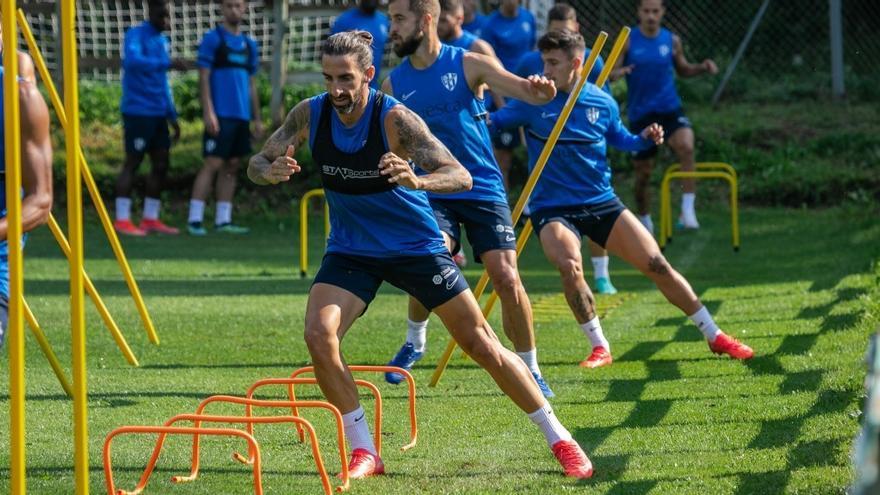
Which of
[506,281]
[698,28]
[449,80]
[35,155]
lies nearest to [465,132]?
[449,80]

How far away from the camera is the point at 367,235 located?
635 cm

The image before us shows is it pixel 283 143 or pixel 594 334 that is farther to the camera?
pixel 594 334

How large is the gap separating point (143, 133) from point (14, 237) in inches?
503

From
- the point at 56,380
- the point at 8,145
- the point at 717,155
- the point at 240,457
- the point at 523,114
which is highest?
the point at 8,145

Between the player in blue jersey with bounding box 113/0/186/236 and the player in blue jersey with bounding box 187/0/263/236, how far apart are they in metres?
0.46

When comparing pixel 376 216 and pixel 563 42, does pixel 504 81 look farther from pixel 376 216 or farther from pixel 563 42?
pixel 376 216

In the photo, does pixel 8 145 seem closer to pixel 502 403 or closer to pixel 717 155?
pixel 502 403

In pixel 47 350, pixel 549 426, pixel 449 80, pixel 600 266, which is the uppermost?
pixel 449 80

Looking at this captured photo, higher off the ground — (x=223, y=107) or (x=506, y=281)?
(x=506, y=281)

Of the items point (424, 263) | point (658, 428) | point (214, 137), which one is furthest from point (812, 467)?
point (214, 137)

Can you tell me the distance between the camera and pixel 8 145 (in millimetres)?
4383

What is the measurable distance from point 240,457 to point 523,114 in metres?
3.56

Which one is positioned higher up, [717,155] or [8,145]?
[8,145]

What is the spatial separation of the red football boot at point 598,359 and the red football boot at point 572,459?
281 centimetres
